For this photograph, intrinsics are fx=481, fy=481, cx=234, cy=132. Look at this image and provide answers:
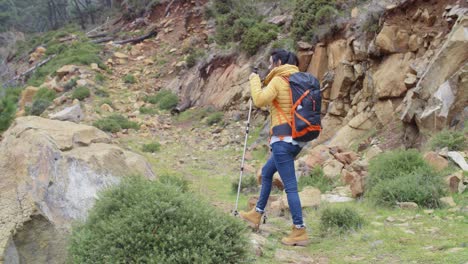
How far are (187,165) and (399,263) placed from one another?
29.5 ft

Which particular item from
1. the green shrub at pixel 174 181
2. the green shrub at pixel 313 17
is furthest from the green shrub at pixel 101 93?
the green shrub at pixel 174 181

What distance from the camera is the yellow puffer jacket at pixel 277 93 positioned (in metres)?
4.87

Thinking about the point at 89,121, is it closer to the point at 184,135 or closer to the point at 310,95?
the point at 184,135

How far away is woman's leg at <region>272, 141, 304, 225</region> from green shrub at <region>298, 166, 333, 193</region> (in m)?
3.27

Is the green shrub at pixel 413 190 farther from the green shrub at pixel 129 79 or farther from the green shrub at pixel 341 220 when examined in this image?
the green shrub at pixel 129 79

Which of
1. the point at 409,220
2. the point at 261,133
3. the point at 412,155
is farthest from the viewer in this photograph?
the point at 261,133

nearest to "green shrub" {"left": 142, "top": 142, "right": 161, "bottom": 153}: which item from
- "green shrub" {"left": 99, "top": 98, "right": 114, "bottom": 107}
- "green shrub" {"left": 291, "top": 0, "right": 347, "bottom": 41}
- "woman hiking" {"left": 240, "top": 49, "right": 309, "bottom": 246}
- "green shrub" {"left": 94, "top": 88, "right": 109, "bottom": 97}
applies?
"green shrub" {"left": 291, "top": 0, "right": 347, "bottom": 41}

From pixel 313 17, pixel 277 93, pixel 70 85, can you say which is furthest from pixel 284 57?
pixel 70 85

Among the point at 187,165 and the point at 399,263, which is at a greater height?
the point at 399,263

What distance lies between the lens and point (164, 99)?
2014cm

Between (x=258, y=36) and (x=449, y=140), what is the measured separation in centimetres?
1098

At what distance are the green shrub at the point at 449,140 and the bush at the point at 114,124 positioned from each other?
10.8m

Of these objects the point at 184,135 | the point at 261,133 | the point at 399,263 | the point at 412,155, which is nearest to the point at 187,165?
the point at 261,133

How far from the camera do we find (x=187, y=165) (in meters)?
12.9
